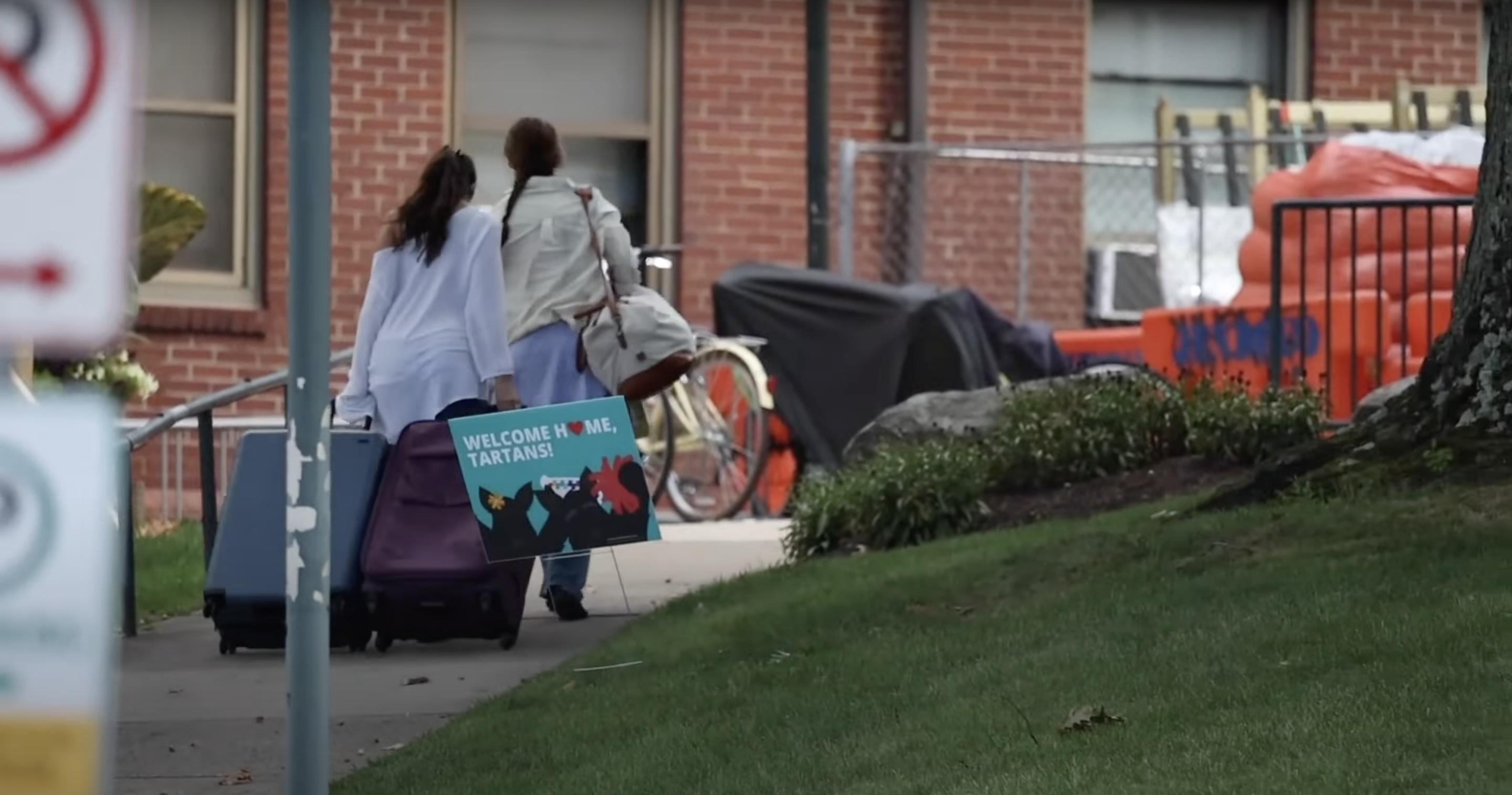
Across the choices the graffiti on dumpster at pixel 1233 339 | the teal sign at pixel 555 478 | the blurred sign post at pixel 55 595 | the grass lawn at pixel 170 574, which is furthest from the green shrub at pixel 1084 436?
the blurred sign post at pixel 55 595

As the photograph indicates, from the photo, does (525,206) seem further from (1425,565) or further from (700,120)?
(700,120)

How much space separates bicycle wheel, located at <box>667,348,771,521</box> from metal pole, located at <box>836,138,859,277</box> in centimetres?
192

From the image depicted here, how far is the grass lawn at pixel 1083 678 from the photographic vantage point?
204 inches

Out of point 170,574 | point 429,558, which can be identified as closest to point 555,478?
point 429,558

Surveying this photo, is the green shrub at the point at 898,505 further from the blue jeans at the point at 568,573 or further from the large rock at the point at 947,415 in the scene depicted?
the blue jeans at the point at 568,573

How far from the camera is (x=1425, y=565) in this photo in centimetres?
683

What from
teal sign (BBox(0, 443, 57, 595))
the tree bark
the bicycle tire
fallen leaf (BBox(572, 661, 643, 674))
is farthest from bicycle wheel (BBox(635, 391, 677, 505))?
teal sign (BBox(0, 443, 57, 595))

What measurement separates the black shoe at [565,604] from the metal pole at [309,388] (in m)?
4.29

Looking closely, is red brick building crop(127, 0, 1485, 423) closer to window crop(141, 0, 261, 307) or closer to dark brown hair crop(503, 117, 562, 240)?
window crop(141, 0, 261, 307)

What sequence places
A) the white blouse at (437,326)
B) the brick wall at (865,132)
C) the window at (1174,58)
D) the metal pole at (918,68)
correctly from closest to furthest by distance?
the white blouse at (437,326) → the brick wall at (865,132) → the metal pole at (918,68) → the window at (1174,58)

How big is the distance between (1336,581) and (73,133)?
15.2 ft

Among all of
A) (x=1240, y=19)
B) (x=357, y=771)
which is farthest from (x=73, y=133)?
(x=1240, y=19)

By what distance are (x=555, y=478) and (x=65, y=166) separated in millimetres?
5557

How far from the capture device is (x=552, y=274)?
9414 millimetres
